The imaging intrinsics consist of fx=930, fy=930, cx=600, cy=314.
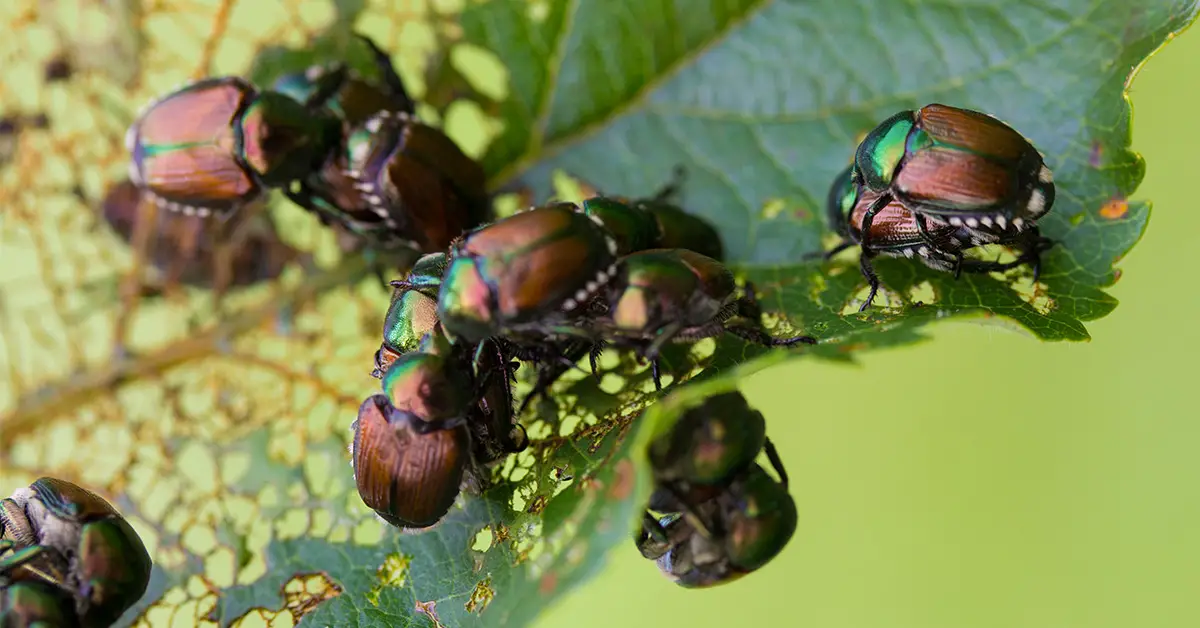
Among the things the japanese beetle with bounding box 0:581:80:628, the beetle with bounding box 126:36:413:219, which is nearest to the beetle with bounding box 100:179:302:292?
the beetle with bounding box 126:36:413:219

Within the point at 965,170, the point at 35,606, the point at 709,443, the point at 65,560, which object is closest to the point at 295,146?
the point at 65,560

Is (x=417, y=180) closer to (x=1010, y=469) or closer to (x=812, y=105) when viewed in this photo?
(x=812, y=105)

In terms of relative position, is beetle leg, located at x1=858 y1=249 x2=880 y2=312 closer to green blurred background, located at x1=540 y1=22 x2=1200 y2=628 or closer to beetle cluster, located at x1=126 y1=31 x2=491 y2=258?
green blurred background, located at x1=540 y1=22 x2=1200 y2=628

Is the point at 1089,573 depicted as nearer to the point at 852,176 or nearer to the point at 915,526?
the point at 915,526

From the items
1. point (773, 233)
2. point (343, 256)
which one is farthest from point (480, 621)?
point (343, 256)

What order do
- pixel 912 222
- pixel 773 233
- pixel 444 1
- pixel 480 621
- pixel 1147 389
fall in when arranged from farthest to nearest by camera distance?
pixel 444 1 < pixel 1147 389 < pixel 773 233 < pixel 912 222 < pixel 480 621

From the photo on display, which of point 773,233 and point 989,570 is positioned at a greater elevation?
point 773,233
